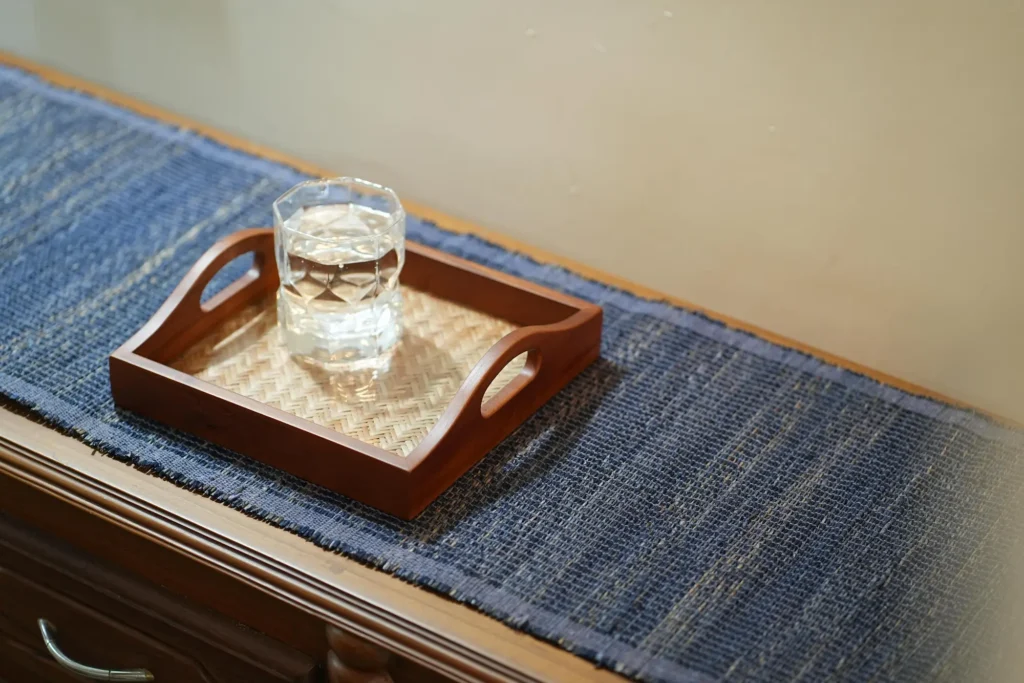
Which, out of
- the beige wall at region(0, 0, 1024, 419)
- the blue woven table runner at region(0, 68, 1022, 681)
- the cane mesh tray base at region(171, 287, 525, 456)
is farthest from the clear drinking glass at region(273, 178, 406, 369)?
the beige wall at region(0, 0, 1024, 419)

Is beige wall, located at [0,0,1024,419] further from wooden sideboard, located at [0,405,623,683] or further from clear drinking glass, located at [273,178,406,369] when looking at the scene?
wooden sideboard, located at [0,405,623,683]

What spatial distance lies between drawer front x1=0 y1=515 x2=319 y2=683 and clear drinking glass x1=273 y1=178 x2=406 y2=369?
23cm

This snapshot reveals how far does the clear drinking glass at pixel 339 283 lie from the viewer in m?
0.95

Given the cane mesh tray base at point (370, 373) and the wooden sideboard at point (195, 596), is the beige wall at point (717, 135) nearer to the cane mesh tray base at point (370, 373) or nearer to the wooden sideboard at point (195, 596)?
the cane mesh tray base at point (370, 373)

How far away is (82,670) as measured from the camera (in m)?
0.98

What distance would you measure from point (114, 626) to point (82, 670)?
62 millimetres

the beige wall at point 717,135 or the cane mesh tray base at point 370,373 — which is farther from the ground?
the beige wall at point 717,135

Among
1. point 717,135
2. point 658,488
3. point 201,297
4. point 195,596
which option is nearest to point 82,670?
point 195,596

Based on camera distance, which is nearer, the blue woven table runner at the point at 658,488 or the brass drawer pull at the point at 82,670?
the blue woven table runner at the point at 658,488

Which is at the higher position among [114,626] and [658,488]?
[658,488]

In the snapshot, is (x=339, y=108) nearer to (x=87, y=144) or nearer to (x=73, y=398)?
(x=87, y=144)

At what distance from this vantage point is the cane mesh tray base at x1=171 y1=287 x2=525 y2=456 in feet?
3.01

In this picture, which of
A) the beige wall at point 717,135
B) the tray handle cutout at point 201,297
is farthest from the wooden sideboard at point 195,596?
the beige wall at point 717,135

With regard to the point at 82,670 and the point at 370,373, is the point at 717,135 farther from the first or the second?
the point at 82,670
